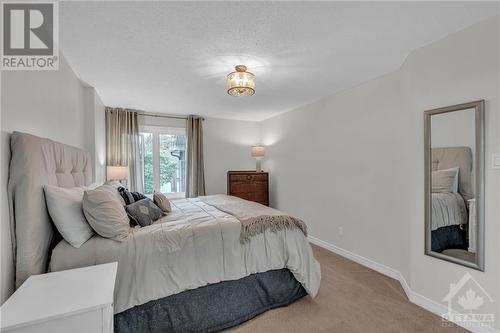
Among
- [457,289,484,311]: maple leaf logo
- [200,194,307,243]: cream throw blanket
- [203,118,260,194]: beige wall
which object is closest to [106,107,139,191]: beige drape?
[203,118,260,194]: beige wall

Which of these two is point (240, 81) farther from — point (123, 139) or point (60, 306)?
point (123, 139)

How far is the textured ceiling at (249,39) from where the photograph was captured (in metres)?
1.49

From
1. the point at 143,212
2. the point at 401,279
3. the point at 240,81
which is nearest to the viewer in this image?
the point at 143,212

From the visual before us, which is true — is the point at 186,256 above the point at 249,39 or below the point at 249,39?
below

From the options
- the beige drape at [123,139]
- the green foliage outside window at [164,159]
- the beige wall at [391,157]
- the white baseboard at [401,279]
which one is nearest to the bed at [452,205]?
the beige wall at [391,157]

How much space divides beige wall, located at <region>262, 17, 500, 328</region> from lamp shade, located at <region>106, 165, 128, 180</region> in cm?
286

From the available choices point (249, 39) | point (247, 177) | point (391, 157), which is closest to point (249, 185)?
point (247, 177)

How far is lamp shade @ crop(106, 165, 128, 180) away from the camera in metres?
3.48

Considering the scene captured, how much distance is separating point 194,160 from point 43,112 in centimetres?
284

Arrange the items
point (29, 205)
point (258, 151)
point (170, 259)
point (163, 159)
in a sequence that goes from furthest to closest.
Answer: point (258, 151) < point (163, 159) < point (170, 259) < point (29, 205)

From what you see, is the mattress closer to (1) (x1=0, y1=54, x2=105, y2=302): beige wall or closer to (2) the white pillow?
(2) the white pillow

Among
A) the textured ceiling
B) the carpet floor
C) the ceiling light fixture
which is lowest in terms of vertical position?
the carpet floor

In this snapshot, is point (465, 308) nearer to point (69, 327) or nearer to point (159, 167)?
point (69, 327)

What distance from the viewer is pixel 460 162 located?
1.78 m
